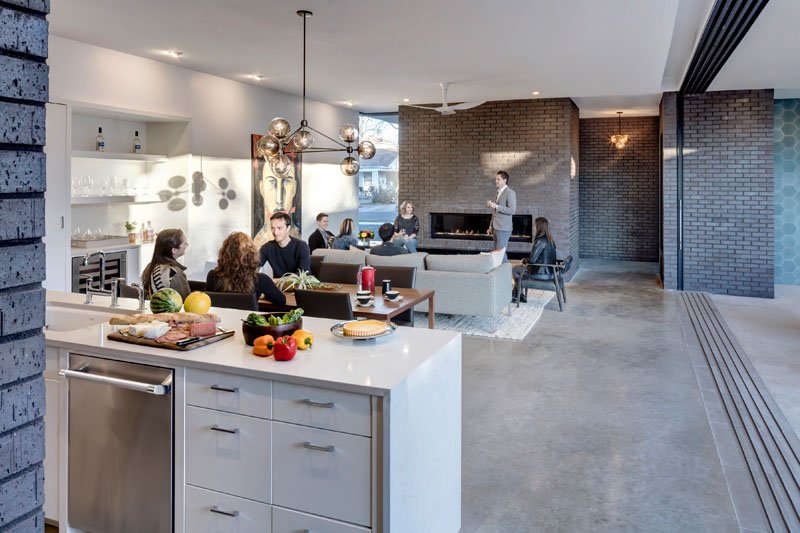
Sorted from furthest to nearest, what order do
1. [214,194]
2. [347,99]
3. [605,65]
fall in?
1. [347,99]
2. [214,194]
3. [605,65]

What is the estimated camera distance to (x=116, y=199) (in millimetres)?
6934

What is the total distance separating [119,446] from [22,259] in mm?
1731

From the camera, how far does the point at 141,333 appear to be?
94.3 inches

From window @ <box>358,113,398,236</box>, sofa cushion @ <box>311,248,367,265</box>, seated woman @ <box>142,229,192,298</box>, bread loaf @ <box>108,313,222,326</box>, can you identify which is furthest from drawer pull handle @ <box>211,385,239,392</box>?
window @ <box>358,113,398,236</box>

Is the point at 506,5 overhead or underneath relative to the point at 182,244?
overhead

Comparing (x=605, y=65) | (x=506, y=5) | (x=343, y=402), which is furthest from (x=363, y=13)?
(x=343, y=402)

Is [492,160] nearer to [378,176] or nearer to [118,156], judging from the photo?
[378,176]

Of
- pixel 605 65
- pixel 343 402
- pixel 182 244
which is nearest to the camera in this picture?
pixel 343 402

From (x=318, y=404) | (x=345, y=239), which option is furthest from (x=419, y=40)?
(x=318, y=404)

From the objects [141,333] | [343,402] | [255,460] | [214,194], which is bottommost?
[255,460]

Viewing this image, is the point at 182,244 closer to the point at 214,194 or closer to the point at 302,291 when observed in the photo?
the point at 302,291

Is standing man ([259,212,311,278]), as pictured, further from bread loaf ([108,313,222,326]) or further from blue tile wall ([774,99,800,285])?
blue tile wall ([774,99,800,285])

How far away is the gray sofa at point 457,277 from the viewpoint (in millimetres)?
6340

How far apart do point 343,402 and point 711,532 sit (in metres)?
1.75
